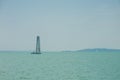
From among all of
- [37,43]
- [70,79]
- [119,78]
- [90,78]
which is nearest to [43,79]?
[70,79]

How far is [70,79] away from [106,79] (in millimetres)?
3687

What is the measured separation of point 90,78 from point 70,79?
7.89ft

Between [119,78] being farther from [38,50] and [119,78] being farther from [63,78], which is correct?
[38,50]

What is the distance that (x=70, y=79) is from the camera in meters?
28.3

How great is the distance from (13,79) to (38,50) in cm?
8176

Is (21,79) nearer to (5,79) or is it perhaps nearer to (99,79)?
(5,79)

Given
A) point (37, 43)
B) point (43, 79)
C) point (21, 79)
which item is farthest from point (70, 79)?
point (37, 43)

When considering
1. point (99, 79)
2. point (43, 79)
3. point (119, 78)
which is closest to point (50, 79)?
point (43, 79)

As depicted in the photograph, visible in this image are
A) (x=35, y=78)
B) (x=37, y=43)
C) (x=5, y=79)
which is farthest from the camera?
(x=37, y=43)

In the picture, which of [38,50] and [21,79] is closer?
[21,79]

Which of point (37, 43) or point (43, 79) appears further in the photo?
point (37, 43)

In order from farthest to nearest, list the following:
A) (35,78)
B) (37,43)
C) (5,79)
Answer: (37,43)
(35,78)
(5,79)

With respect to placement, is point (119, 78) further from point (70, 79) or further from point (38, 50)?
point (38, 50)

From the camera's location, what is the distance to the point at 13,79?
27.9m
